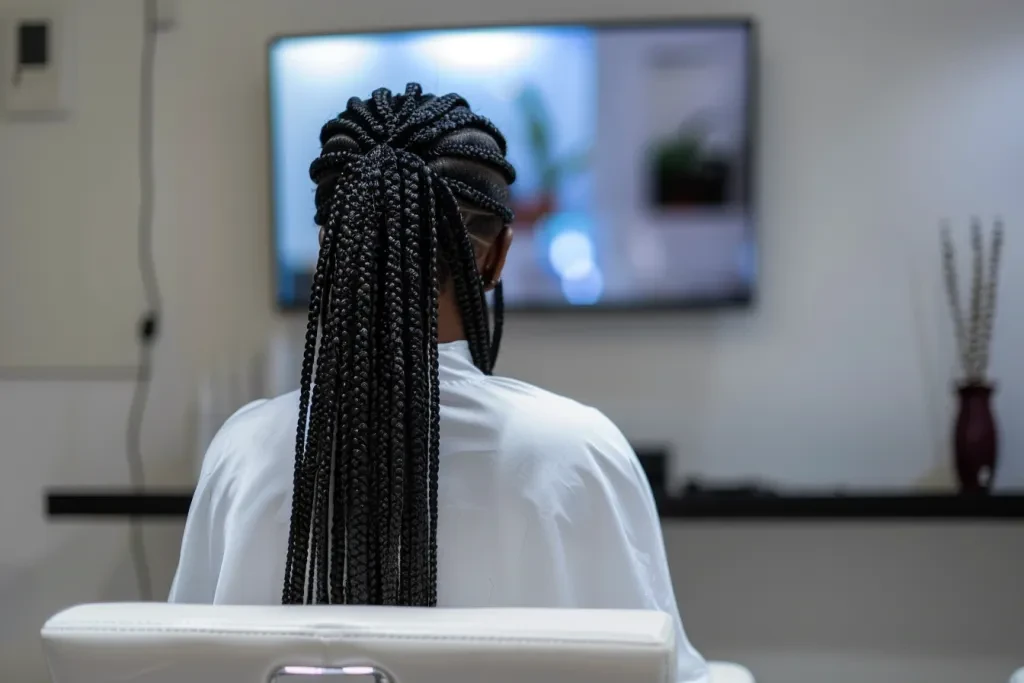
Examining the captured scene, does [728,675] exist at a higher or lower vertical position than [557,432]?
lower

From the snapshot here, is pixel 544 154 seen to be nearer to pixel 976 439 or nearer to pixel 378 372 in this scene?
pixel 976 439

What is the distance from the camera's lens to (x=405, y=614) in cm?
74

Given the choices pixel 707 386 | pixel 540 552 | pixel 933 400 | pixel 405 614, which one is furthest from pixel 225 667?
pixel 933 400

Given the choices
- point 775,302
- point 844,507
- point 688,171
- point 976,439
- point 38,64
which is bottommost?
point 844,507

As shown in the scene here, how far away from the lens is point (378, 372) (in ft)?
3.35

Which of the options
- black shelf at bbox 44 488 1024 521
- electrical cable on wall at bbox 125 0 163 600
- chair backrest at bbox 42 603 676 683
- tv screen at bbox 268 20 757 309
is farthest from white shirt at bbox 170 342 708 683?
electrical cable on wall at bbox 125 0 163 600

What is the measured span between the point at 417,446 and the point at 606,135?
60.4 inches

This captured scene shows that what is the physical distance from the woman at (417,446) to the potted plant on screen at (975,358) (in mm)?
1361

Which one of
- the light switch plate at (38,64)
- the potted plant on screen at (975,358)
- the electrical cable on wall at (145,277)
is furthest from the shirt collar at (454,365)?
the light switch plate at (38,64)

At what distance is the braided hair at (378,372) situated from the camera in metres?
0.99

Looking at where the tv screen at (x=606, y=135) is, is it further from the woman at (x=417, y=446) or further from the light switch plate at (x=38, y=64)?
the woman at (x=417, y=446)

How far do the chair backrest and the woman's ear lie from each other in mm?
531

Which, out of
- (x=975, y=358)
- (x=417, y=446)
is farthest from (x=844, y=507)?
(x=417, y=446)

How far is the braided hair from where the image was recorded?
0.99 meters
